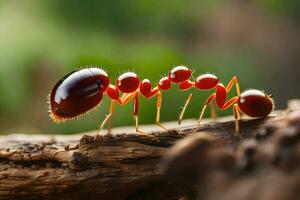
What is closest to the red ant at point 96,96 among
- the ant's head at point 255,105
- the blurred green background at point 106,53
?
the ant's head at point 255,105

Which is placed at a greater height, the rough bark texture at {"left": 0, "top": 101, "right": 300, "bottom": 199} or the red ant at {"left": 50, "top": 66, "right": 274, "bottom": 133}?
the red ant at {"left": 50, "top": 66, "right": 274, "bottom": 133}

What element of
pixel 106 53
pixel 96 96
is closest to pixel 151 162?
pixel 96 96

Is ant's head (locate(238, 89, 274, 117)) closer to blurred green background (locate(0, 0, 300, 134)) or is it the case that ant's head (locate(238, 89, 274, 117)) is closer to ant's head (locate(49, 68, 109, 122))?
ant's head (locate(49, 68, 109, 122))

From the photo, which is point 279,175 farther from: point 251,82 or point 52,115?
point 251,82

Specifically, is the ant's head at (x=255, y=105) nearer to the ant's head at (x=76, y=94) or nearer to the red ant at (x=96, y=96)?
the red ant at (x=96, y=96)

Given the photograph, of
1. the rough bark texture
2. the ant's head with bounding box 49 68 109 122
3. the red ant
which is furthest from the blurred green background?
the rough bark texture
